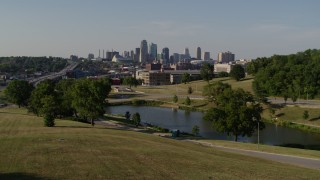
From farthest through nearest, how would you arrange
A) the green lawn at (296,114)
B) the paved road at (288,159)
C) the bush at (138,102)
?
1. the bush at (138,102)
2. the green lawn at (296,114)
3. the paved road at (288,159)

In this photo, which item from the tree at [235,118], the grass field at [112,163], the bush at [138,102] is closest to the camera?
the grass field at [112,163]

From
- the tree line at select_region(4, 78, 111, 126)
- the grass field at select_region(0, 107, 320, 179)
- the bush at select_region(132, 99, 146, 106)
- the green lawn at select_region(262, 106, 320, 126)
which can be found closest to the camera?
the grass field at select_region(0, 107, 320, 179)

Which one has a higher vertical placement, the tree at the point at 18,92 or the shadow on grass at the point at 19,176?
the tree at the point at 18,92

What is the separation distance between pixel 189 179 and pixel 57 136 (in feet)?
53.5

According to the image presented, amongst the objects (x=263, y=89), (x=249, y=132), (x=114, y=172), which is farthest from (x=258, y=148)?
(x=263, y=89)

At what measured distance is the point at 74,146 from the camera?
95.5ft

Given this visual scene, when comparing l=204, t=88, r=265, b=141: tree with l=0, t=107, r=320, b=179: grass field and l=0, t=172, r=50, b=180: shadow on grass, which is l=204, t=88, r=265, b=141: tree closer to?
l=0, t=107, r=320, b=179: grass field

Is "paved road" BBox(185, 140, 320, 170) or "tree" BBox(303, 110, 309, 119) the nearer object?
"paved road" BBox(185, 140, 320, 170)

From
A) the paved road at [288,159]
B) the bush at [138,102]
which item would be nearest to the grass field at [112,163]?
the paved road at [288,159]

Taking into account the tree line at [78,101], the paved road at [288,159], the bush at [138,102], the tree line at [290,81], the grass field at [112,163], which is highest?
the tree line at [290,81]

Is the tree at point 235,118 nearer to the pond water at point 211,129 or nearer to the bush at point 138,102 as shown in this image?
the pond water at point 211,129

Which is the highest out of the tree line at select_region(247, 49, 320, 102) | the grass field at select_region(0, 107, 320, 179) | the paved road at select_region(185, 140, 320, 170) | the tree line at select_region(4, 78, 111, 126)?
the tree line at select_region(247, 49, 320, 102)

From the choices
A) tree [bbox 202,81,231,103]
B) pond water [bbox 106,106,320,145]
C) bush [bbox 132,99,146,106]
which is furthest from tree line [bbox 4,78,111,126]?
bush [bbox 132,99,146,106]

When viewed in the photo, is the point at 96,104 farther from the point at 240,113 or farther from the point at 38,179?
the point at 38,179
